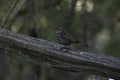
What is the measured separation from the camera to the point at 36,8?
21.9 feet

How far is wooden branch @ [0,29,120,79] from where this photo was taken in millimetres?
3258

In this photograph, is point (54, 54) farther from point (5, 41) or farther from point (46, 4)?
point (46, 4)

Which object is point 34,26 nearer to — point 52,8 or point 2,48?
point 52,8

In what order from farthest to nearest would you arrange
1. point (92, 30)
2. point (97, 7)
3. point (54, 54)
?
point (92, 30) < point (97, 7) < point (54, 54)

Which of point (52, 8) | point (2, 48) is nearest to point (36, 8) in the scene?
point (52, 8)

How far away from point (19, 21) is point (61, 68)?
12.7 ft

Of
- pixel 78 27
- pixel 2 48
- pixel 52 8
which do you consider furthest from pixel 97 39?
pixel 2 48

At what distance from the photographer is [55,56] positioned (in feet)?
11.0

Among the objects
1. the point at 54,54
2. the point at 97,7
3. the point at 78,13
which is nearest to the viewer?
the point at 54,54

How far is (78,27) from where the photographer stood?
711cm

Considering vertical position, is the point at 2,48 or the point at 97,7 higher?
the point at 97,7

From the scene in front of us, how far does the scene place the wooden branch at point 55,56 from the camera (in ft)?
10.7

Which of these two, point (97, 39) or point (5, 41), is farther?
point (97, 39)

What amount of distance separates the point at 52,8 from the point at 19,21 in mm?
711
